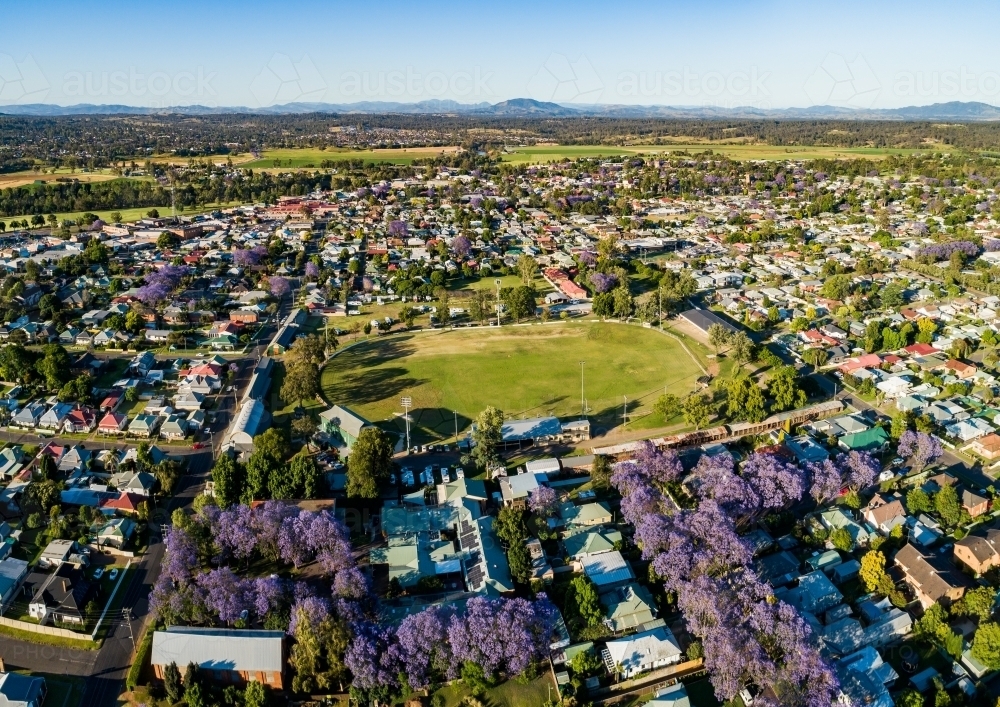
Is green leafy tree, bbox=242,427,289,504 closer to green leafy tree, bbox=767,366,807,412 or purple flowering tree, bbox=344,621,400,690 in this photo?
purple flowering tree, bbox=344,621,400,690

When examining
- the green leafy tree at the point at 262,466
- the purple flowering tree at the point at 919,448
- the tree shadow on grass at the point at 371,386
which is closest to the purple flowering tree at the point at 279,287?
the tree shadow on grass at the point at 371,386

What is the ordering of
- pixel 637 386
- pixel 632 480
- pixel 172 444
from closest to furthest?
pixel 632 480, pixel 172 444, pixel 637 386

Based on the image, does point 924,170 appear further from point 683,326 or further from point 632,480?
point 632,480

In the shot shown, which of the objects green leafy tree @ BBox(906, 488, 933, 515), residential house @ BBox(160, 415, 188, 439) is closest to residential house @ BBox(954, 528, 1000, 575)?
green leafy tree @ BBox(906, 488, 933, 515)

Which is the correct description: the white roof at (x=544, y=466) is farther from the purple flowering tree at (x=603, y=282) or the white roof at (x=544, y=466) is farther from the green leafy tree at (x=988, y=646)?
the purple flowering tree at (x=603, y=282)

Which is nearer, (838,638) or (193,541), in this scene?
(838,638)

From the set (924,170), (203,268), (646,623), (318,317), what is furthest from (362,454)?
(924,170)
